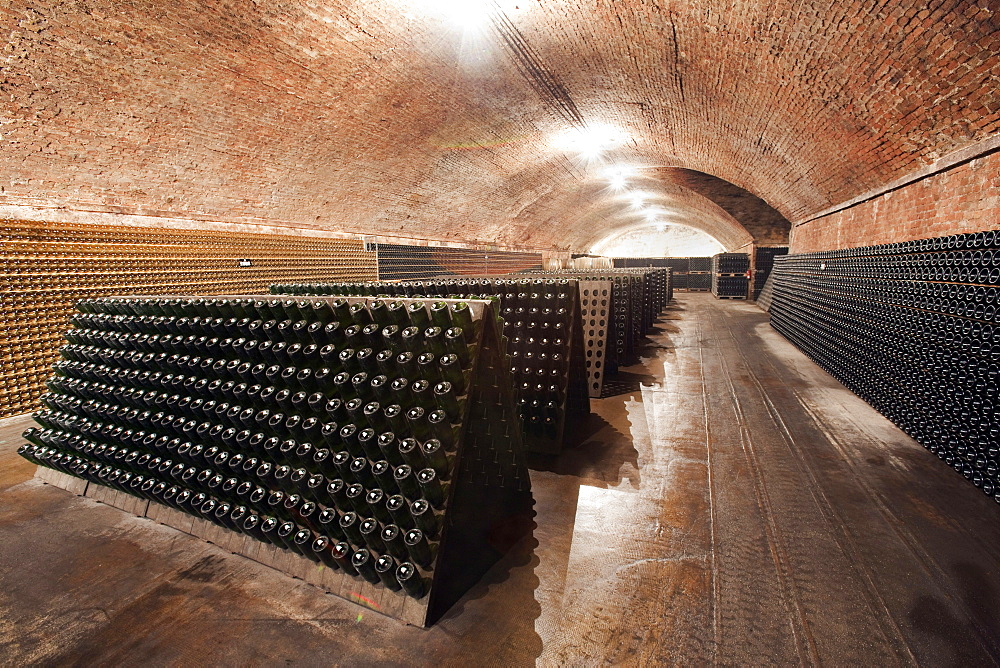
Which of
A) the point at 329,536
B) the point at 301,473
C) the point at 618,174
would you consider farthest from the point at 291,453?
the point at 618,174

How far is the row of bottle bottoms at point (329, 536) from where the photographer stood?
6.17 feet

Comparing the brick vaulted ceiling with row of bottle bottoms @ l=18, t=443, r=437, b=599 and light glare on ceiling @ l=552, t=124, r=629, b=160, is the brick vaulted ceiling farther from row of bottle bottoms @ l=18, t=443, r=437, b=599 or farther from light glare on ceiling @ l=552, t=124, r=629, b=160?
row of bottle bottoms @ l=18, t=443, r=437, b=599

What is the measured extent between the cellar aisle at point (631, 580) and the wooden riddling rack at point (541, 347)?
1.08 ft

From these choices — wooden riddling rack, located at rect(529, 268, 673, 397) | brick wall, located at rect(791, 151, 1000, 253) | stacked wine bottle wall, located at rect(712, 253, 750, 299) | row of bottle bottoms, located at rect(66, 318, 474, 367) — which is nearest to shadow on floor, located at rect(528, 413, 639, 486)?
wooden riddling rack, located at rect(529, 268, 673, 397)

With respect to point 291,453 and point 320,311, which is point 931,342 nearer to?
point 320,311

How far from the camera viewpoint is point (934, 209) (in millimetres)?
5309

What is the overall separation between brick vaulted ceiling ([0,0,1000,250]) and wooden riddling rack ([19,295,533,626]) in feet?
11.1

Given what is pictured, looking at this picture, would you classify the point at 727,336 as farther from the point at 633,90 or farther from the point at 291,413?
the point at 291,413

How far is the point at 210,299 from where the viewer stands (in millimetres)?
2740

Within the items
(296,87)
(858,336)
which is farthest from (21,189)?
(858,336)

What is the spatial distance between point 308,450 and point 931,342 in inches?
199

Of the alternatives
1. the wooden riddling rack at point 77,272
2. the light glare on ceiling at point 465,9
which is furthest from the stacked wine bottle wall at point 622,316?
the wooden riddling rack at point 77,272

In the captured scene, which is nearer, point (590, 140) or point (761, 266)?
point (590, 140)

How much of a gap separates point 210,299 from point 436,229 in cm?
1063
